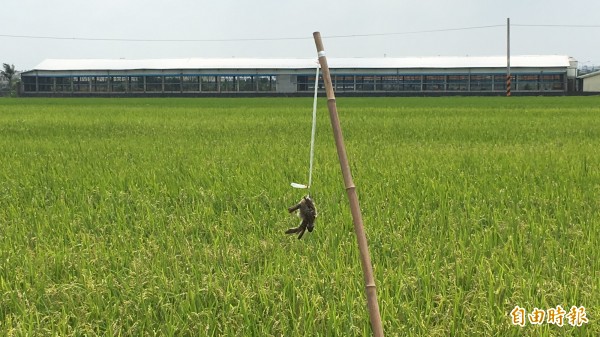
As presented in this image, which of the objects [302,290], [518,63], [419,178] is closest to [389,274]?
[302,290]

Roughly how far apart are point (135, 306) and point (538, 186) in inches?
130

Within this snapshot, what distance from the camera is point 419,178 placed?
464 cm

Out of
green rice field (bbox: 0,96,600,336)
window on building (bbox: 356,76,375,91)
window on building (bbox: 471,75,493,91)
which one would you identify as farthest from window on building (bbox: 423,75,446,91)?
green rice field (bbox: 0,96,600,336)

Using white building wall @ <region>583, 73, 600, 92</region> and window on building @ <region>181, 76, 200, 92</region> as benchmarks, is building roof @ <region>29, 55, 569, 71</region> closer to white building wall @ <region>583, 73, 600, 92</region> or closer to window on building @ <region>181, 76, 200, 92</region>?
window on building @ <region>181, 76, 200, 92</region>

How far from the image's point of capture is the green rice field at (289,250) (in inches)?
74.3

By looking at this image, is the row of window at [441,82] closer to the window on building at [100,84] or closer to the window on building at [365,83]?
the window on building at [365,83]

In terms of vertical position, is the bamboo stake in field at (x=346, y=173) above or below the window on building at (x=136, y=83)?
below

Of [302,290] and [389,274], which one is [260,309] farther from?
[389,274]

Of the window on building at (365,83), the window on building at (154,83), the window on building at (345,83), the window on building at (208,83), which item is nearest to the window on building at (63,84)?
the window on building at (154,83)

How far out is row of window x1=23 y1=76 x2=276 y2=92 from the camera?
5675 centimetres

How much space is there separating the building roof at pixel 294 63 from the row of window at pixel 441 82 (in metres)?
1.04

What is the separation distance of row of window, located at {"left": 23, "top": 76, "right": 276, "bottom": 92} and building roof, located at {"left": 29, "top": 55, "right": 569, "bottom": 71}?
4.36 ft

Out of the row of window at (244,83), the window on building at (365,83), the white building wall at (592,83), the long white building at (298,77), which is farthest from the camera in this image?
the white building wall at (592,83)

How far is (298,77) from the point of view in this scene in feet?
185
